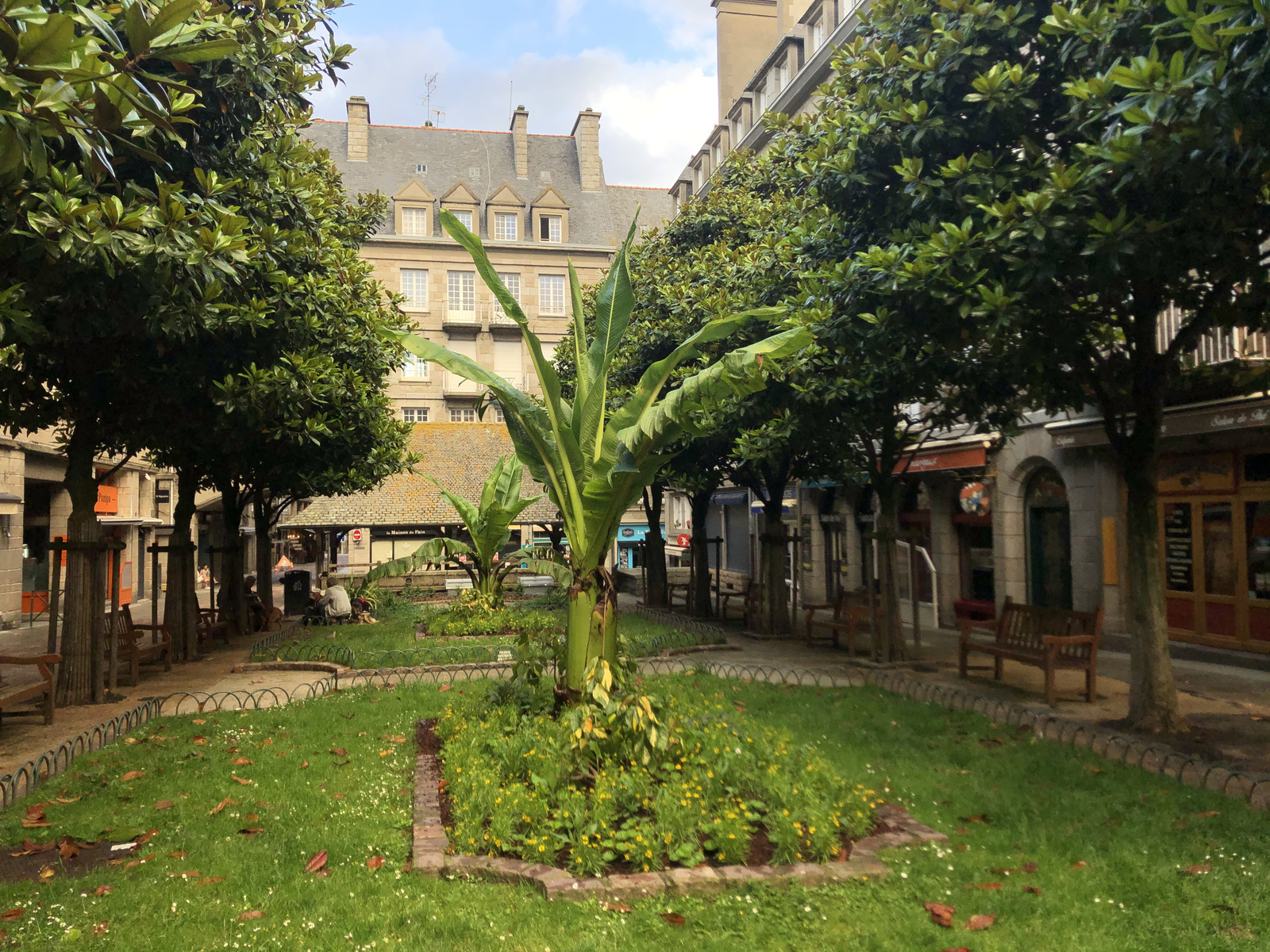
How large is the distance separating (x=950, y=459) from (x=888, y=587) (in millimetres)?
6891

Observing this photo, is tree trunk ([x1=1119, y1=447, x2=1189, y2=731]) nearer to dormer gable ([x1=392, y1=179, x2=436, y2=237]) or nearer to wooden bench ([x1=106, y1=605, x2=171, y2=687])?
wooden bench ([x1=106, y1=605, x2=171, y2=687])

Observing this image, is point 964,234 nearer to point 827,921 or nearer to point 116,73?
point 827,921

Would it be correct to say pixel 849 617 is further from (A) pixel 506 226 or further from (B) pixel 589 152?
(B) pixel 589 152

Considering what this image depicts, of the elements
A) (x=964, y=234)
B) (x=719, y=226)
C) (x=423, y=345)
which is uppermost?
(x=719, y=226)

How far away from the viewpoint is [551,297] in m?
51.5

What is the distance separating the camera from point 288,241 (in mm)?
11086

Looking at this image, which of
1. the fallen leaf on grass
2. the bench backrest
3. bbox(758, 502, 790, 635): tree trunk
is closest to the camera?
the fallen leaf on grass

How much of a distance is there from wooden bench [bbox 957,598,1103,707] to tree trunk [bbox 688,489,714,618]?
9932 mm

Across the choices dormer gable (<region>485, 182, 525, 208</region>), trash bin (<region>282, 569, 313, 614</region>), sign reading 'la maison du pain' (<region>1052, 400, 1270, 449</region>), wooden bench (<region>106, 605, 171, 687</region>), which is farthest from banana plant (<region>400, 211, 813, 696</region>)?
dormer gable (<region>485, 182, 525, 208</region>)

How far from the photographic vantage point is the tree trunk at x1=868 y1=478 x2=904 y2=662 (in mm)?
13430

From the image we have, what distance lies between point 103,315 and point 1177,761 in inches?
→ 406

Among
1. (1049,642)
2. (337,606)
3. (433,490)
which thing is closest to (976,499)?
(1049,642)

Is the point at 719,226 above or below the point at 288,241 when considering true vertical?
above

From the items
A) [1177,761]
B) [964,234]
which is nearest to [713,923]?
[1177,761]
